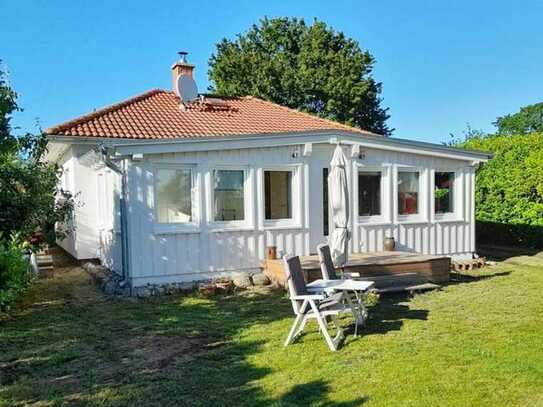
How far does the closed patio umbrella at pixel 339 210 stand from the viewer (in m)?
9.12

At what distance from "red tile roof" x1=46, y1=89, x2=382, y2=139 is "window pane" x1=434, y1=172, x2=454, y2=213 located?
246 centimetres

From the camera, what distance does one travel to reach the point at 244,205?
11.0 meters

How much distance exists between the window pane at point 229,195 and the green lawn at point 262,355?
2.34m

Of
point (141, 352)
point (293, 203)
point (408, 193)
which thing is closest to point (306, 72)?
point (408, 193)

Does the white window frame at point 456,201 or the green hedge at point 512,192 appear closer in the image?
the white window frame at point 456,201

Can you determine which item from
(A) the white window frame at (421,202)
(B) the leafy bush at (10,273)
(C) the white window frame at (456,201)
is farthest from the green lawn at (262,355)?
(C) the white window frame at (456,201)

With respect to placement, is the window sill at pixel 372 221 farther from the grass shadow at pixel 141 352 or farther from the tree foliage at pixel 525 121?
the tree foliage at pixel 525 121

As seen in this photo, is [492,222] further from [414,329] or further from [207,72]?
[207,72]

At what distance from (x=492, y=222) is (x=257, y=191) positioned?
10.7m

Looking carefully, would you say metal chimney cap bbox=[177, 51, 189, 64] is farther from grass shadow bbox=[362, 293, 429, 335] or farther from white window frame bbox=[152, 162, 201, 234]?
grass shadow bbox=[362, 293, 429, 335]

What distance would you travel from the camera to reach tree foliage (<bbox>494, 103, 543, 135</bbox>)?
50062 mm

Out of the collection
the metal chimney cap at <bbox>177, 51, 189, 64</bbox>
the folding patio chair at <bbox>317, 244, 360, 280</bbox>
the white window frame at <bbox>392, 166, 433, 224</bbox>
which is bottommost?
the folding patio chair at <bbox>317, 244, 360, 280</bbox>

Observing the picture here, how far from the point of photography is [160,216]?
403 inches

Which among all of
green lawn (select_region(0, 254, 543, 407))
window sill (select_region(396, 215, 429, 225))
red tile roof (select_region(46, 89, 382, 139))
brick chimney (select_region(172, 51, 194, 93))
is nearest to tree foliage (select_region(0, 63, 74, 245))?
green lawn (select_region(0, 254, 543, 407))
